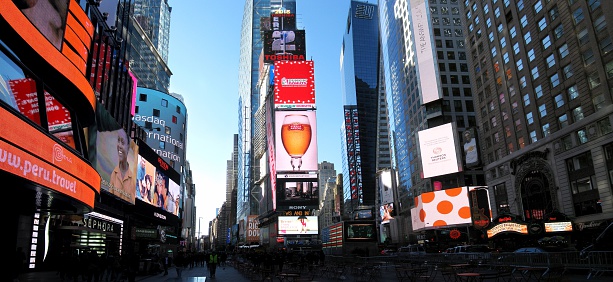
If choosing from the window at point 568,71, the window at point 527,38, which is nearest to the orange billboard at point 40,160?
the window at point 568,71

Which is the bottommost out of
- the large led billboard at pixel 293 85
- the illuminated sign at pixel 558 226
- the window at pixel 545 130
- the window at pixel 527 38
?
the illuminated sign at pixel 558 226

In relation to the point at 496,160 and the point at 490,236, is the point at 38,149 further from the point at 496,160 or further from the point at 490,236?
the point at 496,160

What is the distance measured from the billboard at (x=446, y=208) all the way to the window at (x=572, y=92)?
25513 mm

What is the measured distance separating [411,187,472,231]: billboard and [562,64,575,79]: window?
26394mm

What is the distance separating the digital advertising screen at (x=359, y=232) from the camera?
51219mm

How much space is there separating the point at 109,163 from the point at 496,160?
55.2m

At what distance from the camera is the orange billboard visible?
36.4 feet

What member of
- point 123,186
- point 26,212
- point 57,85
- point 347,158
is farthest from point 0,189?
point 347,158

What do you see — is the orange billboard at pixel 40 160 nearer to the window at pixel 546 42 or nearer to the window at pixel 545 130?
the window at pixel 545 130

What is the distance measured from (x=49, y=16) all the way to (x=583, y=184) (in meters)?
49.6

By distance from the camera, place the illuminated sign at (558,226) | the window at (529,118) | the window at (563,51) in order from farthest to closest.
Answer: the window at (529,118) → the window at (563,51) → the illuminated sign at (558,226)

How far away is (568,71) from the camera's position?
47312mm

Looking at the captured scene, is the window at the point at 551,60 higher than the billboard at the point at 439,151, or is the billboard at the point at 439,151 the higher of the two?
the window at the point at 551,60

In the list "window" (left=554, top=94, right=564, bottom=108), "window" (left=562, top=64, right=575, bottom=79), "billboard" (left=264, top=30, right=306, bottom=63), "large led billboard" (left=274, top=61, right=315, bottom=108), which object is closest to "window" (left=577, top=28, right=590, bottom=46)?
"window" (left=562, top=64, right=575, bottom=79)
